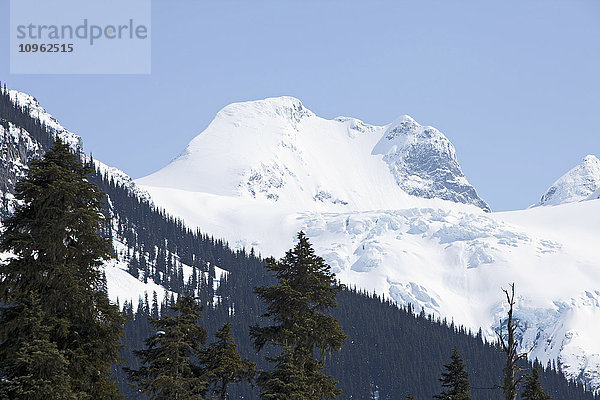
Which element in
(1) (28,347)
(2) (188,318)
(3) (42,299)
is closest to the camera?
(1) (28,347)

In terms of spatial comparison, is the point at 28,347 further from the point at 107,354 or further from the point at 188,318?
the point at 188,318

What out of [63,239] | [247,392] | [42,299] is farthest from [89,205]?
[247,392]

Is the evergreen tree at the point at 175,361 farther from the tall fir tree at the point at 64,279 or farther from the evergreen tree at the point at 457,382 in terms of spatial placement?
the evergreen tree at the point at 457,382

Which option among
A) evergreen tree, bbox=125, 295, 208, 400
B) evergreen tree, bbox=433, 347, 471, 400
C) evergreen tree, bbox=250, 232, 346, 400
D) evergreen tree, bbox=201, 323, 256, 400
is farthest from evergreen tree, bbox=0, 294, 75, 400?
evergreen tree, bbox=433, 347, 471, 400

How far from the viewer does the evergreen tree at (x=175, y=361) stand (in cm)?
3369

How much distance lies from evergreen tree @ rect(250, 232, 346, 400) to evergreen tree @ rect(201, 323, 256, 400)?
4.88 ft

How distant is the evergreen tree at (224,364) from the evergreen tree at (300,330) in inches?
58.5

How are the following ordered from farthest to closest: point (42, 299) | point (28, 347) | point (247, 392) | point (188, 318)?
point (247, 392) < point (188, 318) < point (42, 299) < point (28, 347)

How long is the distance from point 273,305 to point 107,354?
419 inches

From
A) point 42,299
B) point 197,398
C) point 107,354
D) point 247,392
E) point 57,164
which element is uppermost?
point 57,164

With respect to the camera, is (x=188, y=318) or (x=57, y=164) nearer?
(x=57, y=164)

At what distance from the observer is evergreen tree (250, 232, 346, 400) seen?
35.5 m

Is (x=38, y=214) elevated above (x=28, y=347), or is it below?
above

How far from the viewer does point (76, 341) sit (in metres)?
27.8
